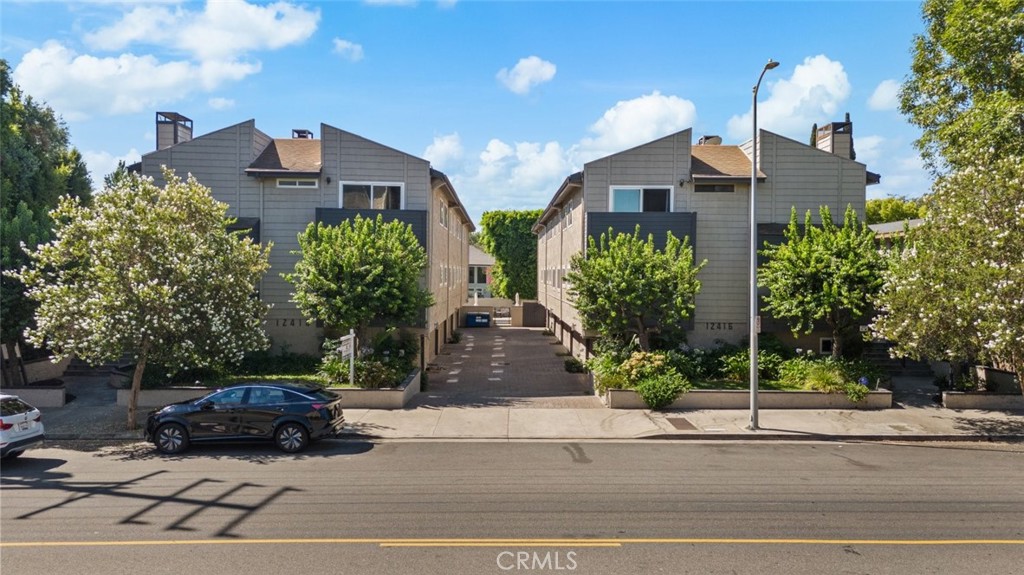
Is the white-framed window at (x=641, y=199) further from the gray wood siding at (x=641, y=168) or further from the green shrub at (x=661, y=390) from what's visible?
the green shrub at (x=661, y=390)

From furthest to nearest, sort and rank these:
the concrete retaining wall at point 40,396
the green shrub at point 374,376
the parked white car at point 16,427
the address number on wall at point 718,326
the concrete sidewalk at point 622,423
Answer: the address number on wall at point 718,326 < the green shrub at point 374,376 < the concrete retaining wall at point 40,396 < the concrete sidewalk at point 622,423 < the parked white car at point 16,427

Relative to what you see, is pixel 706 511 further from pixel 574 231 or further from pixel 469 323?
pixel 469 323

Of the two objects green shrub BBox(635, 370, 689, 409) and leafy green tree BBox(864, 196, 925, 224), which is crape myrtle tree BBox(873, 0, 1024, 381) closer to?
green shrub BBox(635, 370, 689, 409)

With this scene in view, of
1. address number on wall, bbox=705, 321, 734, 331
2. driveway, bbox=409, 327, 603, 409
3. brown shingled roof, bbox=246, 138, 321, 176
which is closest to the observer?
driveway, bbox=409, 327, 603, 409

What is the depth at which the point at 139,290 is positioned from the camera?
1543 cm

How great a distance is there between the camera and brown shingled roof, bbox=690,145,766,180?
2316 cm

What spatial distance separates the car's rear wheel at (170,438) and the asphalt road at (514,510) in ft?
0.87

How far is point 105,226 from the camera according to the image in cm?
1573

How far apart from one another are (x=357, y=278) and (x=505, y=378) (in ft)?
25.5

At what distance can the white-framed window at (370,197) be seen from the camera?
77.7 ft

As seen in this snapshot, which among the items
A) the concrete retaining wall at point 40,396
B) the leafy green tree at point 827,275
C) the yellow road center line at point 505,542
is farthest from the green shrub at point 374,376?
the leafy green tree at point 827,275

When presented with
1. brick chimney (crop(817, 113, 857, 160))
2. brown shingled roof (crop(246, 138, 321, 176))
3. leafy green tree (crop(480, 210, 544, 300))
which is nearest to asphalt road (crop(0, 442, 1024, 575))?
brown shingled roof (crop(246, 138, 321, 176))

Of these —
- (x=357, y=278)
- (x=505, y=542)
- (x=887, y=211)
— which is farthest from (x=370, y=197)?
(x=887, y=211)

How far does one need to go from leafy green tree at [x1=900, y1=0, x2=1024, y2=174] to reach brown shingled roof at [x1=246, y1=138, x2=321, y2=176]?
20474 mm
